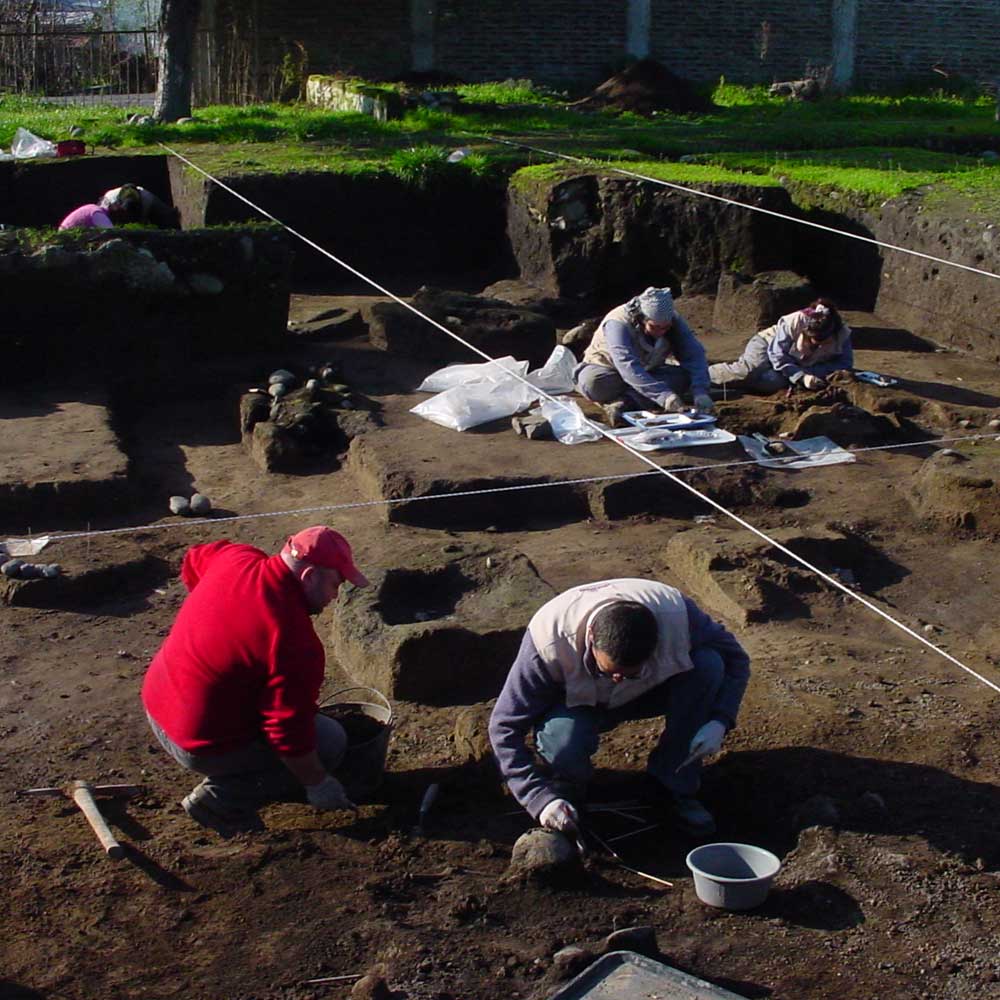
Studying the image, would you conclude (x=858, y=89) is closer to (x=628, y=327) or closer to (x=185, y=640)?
(x=628, y=327)

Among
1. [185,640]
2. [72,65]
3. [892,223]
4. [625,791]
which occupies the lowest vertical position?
[625,791]

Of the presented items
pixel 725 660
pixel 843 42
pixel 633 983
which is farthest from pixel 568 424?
pixel 843 42

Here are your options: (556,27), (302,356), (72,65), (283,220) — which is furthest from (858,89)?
(302,356)

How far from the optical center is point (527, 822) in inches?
161

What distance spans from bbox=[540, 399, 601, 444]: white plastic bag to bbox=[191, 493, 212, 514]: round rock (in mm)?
1902

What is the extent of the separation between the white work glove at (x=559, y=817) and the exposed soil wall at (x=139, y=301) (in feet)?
19.1

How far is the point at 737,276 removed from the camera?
10.3 meters

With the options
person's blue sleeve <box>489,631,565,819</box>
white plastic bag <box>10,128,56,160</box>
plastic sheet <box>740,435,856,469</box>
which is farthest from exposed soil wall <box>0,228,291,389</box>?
person's blue sleeve <box>489,631,565,819</box>

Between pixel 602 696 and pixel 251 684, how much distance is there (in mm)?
988

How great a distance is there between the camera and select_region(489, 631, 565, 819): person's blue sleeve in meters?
Answer: 3.79

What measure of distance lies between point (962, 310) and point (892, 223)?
120 cm

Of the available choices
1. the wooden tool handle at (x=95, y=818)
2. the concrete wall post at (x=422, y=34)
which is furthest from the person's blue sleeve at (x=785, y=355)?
the concrete wall post at (x=422, y=34)

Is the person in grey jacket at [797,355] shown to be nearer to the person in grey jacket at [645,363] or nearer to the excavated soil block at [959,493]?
the person in grey jacket at [645,363]

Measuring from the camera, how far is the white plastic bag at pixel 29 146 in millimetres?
12984
